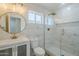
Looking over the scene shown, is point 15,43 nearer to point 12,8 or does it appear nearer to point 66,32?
point 12,8

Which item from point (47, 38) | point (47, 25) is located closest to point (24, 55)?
point (47, 38)

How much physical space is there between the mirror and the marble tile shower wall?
43 centimetres

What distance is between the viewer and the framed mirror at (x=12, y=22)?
1.29m

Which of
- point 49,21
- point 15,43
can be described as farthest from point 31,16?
point 15,43

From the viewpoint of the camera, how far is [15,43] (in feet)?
4.26

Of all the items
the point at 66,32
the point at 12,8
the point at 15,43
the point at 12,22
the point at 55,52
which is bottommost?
the point at 55,52

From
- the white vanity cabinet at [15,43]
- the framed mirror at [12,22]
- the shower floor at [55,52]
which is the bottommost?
the shower floor at [55,52]

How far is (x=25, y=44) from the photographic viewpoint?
1.35 metres

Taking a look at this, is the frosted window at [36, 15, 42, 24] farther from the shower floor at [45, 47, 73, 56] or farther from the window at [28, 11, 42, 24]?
the shower floor at [45, 47, 73, 56]

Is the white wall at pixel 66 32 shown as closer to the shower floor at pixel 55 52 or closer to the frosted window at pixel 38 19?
the shower floor at pixel 55 52

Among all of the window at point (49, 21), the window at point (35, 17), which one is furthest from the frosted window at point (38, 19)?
the window at point (49, 21)

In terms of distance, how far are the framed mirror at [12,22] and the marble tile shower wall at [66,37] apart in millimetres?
421

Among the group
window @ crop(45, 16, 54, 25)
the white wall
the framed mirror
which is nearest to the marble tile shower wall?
the white wall

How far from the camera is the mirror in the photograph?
4.23 ft
